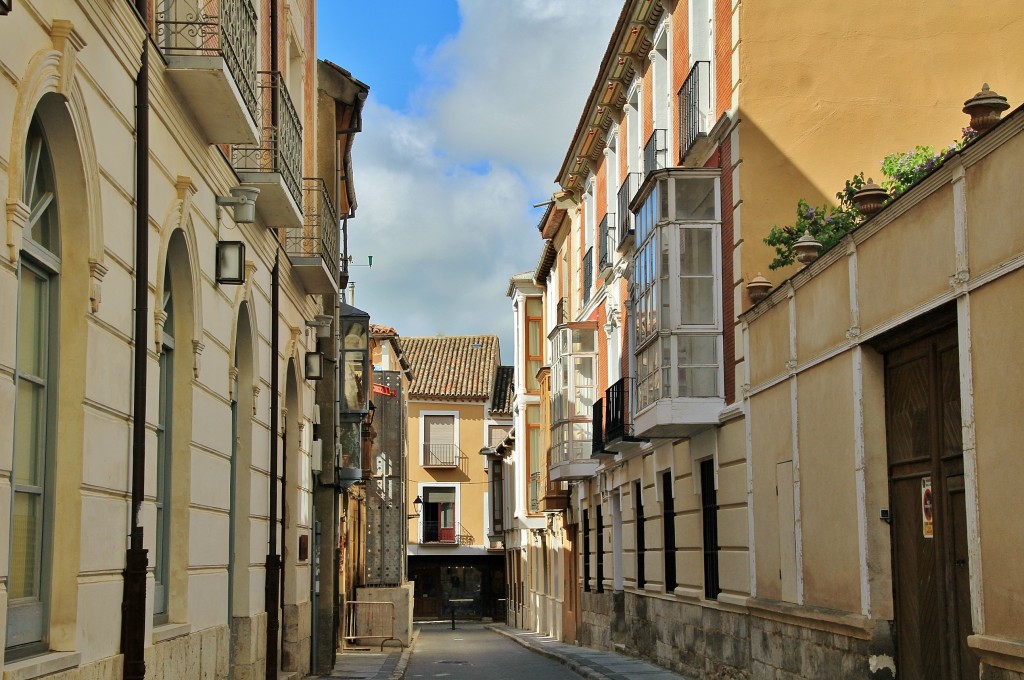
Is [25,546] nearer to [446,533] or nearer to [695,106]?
[695,106]

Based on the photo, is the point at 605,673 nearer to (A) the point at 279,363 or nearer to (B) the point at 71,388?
(A) the point at 279,363

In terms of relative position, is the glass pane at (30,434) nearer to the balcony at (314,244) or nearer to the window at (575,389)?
the balcony at (314,244)

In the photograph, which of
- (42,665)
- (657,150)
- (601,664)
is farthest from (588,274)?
(42,665)

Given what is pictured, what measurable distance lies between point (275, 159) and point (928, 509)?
7174mm

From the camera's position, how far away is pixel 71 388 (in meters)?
7.62

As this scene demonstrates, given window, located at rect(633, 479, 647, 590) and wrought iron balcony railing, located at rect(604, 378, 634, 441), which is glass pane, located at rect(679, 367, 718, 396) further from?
window, located at rect(633, 479, 647, 590)

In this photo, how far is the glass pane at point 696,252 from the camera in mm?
17266

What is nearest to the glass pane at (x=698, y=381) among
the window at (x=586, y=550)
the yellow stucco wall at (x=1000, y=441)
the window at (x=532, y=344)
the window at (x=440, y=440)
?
the yellow stucco wall at (x=1000, y=441)

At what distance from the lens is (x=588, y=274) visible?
1168 inches

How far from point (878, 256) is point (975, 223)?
2.03m

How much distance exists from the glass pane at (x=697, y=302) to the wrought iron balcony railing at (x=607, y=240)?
320 inches

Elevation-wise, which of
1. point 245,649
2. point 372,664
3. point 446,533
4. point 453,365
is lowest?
point 372,664

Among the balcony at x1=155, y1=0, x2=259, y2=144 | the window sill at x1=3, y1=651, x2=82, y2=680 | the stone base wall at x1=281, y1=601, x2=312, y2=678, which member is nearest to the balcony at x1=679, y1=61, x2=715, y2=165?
the balcony at x1=155, y1=0, x2=259, y2=144

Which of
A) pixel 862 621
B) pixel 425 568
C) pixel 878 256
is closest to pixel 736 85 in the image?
pixel 878 256
